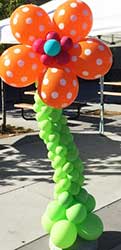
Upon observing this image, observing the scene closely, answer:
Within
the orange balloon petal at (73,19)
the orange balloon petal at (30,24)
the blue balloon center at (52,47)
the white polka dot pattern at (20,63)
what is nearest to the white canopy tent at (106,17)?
the orange balloon petal at (73,19)

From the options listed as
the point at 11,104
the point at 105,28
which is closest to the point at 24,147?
the point at 105,28

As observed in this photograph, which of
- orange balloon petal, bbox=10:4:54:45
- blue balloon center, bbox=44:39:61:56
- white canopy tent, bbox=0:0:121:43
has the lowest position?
blue balloon center, bbox=44:39:61:56

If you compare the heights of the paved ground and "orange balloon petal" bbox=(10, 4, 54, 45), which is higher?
"orange balloon petal" bbox=(10, 4, 54, 45)

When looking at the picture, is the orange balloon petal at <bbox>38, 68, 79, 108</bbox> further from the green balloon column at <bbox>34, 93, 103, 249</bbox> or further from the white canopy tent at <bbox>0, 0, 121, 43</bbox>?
the white canopy tent at <bbox>0, 0, 121, 43</bbox>

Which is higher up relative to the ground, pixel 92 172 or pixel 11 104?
pixel 11 104

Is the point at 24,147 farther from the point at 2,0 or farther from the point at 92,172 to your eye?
the point at 2,0

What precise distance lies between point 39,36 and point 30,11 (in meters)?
0.24

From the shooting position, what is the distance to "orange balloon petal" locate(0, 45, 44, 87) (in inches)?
158

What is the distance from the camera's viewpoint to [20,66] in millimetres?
3994

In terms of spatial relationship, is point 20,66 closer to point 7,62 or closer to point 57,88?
point 7,62

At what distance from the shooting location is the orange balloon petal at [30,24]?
159 inches

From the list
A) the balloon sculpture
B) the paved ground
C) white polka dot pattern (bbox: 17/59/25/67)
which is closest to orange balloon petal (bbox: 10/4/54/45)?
the balloon sculpture

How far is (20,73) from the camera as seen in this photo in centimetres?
→ 401

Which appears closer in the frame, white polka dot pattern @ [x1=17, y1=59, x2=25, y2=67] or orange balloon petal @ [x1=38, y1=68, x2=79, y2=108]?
orange balloon petal @ [x1=38, y1=68, x2=79, y2=108]
